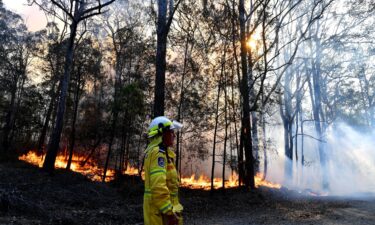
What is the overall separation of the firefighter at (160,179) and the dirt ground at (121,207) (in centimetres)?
483

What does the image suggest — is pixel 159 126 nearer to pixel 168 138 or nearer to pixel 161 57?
pixel 168 138

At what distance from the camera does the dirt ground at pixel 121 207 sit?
7.79m

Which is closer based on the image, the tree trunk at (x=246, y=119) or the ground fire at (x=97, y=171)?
the tree trunk at (x=246, y=119)

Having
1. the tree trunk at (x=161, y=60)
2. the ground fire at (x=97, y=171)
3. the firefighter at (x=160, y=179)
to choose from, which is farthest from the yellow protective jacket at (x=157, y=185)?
the ground fire at (x=97, y=171)

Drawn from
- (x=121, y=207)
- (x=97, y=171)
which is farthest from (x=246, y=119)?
(x=97, y=171)

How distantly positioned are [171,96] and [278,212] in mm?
12259

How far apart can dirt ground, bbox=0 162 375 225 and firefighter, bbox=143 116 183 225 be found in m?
4.83

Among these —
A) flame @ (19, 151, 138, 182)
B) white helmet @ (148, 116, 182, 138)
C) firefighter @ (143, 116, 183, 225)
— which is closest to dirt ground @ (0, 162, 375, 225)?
firefighter @ (143, 116, 183, 225)

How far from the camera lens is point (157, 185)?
3.02 m

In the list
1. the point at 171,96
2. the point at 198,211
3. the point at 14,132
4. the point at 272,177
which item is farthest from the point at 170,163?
the point at 14,132

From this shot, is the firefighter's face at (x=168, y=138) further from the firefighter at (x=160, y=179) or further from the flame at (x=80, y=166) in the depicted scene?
the flame at (x=80, y=166)

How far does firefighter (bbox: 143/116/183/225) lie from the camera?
3.01 m

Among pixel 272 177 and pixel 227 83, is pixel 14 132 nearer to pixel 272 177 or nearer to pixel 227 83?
pixel 227 83

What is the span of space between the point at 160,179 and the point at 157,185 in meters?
0.06
